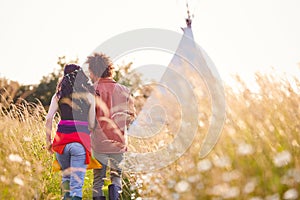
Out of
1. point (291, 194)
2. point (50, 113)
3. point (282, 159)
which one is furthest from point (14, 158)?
point (291, 194)

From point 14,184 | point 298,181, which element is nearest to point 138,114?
point 14,184

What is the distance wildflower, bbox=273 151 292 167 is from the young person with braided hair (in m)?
2.23

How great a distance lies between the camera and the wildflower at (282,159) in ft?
10.2

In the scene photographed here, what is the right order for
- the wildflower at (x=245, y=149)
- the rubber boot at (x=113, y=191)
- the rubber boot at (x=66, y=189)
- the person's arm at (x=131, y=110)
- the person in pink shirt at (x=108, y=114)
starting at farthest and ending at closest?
the rubber boot at (x=113, y=191), the person's arm at (x=131, y=110), the person in pink shirt at (x=108, y=114), the rubber boot at (x=66, y=189), the wildflower at (x=245, y=149)

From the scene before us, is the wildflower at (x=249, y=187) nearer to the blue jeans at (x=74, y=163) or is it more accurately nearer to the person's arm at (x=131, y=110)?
the blue jeans at (x=74, y=163)

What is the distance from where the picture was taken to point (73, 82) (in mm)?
4996

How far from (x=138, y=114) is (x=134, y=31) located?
2.23m

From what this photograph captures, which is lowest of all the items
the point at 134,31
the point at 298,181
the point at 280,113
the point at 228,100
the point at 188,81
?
the point at 298,181

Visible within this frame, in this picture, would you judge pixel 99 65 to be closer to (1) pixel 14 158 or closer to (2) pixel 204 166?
(1) pixel 14 158

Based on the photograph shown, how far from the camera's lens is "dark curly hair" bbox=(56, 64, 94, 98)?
4973 mm

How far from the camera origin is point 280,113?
3873mm

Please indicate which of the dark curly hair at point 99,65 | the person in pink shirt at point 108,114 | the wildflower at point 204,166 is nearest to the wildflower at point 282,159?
the wildflower at point 204,166

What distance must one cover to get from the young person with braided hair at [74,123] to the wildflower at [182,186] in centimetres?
152

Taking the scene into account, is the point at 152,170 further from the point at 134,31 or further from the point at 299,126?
the point at 134,31
